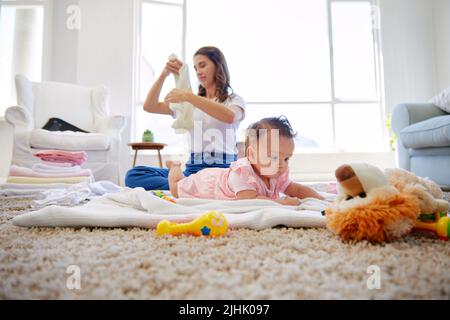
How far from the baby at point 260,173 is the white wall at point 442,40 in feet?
11.8

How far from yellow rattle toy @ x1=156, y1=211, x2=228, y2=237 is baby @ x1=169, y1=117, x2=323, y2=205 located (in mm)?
319

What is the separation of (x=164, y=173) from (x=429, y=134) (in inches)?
61.0

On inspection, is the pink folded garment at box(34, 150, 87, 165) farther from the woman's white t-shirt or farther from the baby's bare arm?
the baby's bare arm

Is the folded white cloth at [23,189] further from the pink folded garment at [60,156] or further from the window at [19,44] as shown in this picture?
the window at [19,44]

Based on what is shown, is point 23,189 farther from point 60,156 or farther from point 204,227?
point 204,227

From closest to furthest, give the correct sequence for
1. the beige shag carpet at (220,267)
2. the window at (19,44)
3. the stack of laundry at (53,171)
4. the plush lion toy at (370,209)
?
the beige shag carpet at (220,267), the plush lion toy at (370,209), the stack of laundry at (53,171), the window at (19,44)

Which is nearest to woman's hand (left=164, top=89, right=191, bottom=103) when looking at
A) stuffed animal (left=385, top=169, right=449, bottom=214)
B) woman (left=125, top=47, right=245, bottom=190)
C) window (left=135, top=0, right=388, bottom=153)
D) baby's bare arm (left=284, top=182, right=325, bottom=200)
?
woman (left=125, top=47, right=245, bottom=190)

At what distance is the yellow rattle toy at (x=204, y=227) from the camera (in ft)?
2.05

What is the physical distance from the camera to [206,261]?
18.2 inches

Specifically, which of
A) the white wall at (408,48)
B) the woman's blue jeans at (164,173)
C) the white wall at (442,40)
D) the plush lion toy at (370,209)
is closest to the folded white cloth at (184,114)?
the woman's blue jeans at (164,173)

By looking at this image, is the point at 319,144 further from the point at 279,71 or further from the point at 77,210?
the point at 77,210

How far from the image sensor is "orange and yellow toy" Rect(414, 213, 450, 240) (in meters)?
0.59

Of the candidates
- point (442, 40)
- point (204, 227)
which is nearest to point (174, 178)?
point (204, 227)

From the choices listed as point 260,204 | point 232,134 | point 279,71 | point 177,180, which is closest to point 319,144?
point 279,71
